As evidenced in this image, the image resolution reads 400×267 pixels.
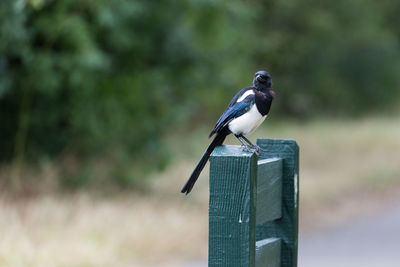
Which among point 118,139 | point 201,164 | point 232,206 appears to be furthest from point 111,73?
point 232,206

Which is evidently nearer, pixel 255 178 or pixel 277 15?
pixel 255 178

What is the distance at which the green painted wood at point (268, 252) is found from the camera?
2.78 metres

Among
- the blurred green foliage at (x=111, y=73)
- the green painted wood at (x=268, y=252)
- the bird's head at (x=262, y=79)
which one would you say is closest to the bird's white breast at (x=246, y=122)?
the bird's head at (x=262, y=79)

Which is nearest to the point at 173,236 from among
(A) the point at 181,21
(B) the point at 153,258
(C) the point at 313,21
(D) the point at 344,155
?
(B) the point at 153,258

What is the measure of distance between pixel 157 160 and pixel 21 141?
1982 millimetres

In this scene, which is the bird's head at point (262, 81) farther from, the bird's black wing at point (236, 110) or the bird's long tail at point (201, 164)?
the bird's long tail at point (201, 164)

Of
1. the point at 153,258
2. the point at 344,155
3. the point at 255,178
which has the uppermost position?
the point at 344,155

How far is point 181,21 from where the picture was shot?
10945 mm

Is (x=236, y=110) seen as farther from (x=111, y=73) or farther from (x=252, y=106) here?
(x=111, y=73)

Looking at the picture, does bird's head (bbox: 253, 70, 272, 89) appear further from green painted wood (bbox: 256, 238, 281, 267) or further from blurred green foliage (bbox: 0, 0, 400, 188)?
blurred green foliage (bbox: 0, 0, 400, 188)

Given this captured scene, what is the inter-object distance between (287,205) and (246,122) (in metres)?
0.44

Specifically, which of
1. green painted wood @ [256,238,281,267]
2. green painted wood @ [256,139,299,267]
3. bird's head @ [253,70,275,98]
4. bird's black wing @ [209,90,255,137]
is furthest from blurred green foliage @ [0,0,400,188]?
green painted wood @ [256,238,281,267]

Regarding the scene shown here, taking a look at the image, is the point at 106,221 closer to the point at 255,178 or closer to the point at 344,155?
the point at 255,178

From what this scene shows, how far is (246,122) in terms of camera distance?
3311 millimetres
